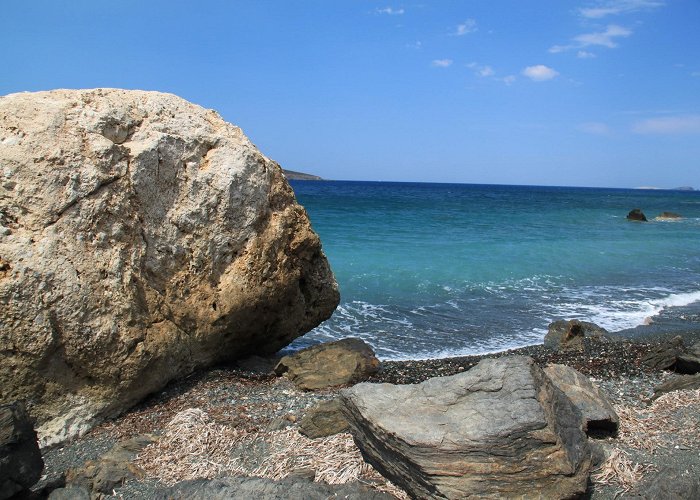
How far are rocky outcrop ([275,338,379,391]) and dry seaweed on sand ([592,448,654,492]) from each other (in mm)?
3474

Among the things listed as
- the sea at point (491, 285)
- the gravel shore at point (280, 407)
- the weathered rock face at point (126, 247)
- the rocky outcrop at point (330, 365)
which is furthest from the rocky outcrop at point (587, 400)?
the sea at point (491, 285)

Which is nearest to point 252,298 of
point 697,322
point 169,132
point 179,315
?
point 179,315

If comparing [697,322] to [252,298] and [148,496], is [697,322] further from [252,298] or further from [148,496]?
[148,496]

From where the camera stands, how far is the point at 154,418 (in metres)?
6.69

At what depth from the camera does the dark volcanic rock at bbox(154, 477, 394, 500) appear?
4.49 m

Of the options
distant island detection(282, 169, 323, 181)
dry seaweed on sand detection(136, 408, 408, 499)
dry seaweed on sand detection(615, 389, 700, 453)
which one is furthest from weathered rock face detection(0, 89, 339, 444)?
distant island detection(282, 169, 323, 181)

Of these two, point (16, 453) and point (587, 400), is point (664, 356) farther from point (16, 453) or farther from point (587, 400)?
point (16, 453)

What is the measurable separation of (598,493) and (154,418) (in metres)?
4.54

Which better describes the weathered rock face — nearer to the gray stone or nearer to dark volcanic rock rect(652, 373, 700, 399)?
the gray stone

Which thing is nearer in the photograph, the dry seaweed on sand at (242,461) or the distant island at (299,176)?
the dry seaweed on sand at (242,461)

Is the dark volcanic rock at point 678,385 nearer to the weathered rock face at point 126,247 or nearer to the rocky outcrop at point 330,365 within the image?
the rocky outcrop at point 330,365

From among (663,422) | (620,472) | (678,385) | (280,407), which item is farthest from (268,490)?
(678,385)

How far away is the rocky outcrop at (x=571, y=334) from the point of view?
11.0m

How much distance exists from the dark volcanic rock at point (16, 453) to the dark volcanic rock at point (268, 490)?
107cm
